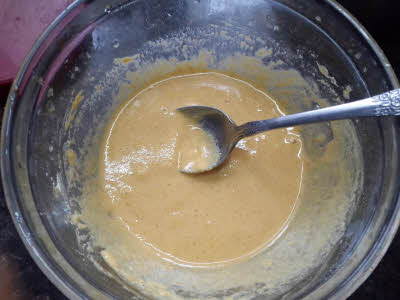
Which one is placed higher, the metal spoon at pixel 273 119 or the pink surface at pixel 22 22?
the pink surface at pixel 22 22

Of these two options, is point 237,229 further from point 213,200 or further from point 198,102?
point 198,102

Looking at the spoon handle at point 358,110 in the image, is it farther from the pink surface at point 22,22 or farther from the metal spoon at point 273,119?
the pink surface at point 22,22

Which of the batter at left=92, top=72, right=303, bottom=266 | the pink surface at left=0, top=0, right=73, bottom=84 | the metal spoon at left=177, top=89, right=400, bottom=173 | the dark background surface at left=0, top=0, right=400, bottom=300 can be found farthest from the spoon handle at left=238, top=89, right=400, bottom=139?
the pink surface at left=0, top=0, right=73, bottom=84

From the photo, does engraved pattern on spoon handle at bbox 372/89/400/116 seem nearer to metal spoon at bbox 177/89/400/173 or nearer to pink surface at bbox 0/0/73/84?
metal spoon at bbox 177/89/400/173

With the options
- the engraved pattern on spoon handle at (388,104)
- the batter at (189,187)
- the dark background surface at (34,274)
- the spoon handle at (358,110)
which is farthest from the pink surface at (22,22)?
the engraved pattern on spoon handle at (388,104)

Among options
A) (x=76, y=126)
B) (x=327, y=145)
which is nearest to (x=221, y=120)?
(x=327, y=145)

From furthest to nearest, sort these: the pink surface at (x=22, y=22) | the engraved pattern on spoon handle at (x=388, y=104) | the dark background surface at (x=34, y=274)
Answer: the pink surface at (x=22, y=22), the dark background surface at (x=34, y=274), the engraved pattern on spoon handle at (x=388, y=104)

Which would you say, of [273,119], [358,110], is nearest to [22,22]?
[273,119]
